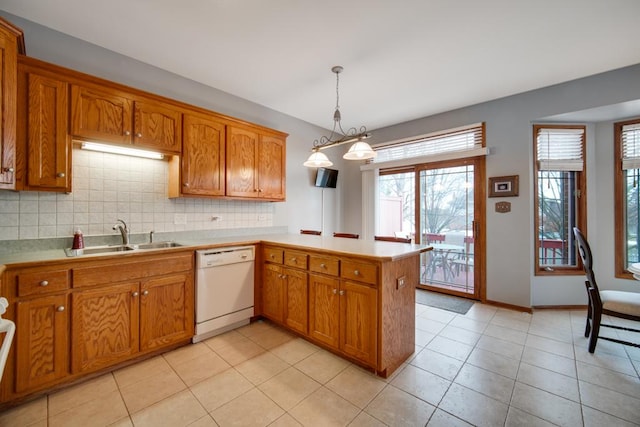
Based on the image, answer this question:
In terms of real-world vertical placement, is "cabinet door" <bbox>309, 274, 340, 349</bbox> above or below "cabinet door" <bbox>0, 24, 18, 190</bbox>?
below

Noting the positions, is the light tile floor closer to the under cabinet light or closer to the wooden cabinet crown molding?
the under cabinet light

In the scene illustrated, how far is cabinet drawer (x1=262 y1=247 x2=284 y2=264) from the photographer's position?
2689 millimetres

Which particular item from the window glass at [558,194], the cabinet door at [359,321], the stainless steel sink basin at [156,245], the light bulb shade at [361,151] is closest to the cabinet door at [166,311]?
the stainless steel sink basin at [156,245]

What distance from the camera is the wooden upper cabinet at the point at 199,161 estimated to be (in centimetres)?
266

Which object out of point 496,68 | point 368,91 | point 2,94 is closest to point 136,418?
point 2,94

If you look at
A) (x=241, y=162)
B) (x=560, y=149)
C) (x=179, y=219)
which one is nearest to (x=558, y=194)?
(x=560, y=149)

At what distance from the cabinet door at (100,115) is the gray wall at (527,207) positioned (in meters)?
4.23

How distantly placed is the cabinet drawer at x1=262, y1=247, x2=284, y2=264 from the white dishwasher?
14cm

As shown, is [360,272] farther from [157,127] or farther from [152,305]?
[157,127]

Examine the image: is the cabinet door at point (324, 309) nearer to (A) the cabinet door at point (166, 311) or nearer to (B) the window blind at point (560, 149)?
(A) the cabinet door at point (166, 311)

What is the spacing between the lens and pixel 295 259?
2525 millimetres

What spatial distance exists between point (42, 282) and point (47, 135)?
1.09m

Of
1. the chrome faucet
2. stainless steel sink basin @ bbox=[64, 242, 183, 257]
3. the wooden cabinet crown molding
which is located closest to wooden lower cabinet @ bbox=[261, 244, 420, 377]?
stainless steel sink basin @ bbox=[64, 242, 183, 257]

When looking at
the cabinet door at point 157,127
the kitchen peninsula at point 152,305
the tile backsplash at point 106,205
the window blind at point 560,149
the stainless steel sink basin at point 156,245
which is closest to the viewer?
the kitchen peninsula at point 152,305
